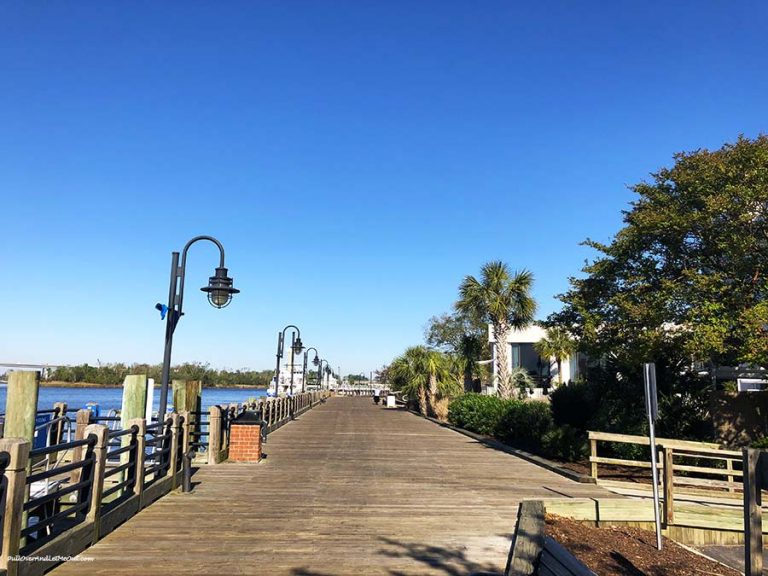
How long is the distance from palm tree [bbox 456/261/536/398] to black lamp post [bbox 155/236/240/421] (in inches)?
716

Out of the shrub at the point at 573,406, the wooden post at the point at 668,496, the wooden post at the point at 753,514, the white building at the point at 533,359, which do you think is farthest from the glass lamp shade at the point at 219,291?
the white building at the point at 533,359

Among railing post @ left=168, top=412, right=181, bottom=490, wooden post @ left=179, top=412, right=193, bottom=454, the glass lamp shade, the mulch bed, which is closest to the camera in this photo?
the mulch bed

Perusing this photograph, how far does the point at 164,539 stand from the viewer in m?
6.66

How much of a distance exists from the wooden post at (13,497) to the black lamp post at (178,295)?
558 centimetres

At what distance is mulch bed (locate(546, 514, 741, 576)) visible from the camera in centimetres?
654

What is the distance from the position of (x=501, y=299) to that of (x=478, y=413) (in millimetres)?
7590

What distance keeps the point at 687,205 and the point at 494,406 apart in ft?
33.2

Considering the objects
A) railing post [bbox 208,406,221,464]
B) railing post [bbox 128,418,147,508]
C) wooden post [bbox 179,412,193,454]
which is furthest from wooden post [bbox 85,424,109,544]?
railing post [bbox 208,406,221,464]

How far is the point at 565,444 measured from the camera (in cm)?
1508

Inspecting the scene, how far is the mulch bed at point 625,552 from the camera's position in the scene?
654 centimetres

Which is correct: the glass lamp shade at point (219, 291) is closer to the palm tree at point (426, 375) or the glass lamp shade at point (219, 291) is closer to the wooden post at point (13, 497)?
the wooden post at point (13, 497)

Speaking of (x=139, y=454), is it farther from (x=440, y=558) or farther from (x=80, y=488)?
(x=440, y=558)

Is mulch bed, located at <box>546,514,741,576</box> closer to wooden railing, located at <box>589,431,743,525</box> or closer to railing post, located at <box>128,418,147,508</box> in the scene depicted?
wooden railing, located at <box>589,431,743,525</box>

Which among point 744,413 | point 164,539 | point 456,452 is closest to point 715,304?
point 744,413
